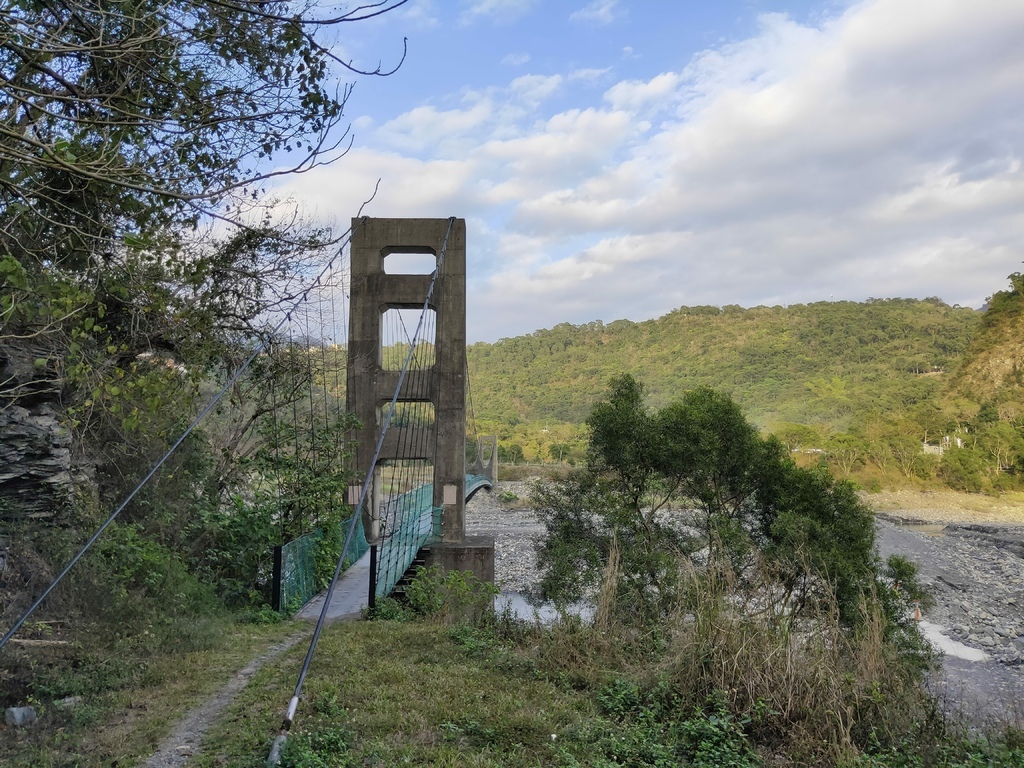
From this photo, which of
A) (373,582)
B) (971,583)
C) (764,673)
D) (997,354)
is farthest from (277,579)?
(997,354)

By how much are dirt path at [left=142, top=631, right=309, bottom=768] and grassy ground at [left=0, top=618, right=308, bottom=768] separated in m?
0.03

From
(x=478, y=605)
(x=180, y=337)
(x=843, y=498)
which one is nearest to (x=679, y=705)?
(x=478, y=605)

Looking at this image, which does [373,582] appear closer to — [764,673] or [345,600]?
[345,600]

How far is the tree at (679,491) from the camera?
791cm

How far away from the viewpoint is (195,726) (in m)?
2.68

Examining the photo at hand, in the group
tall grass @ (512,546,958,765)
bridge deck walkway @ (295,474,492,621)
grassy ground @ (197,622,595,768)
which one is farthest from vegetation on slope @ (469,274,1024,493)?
grassy ground @ (197,622,595,768)

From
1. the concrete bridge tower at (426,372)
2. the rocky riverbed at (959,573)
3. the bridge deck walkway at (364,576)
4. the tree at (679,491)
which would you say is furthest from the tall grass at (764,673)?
the concrete bridge tower at (426,372)

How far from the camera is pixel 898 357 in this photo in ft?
186

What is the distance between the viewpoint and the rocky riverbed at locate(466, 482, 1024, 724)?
9.06 metres

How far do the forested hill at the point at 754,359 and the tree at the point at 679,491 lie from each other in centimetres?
3794

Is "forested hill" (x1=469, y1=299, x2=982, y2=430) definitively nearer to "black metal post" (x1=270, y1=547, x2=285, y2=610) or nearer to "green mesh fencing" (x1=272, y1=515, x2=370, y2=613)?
"green mesh fencing" (x1=272, y1=515, x2=370, y2=613)

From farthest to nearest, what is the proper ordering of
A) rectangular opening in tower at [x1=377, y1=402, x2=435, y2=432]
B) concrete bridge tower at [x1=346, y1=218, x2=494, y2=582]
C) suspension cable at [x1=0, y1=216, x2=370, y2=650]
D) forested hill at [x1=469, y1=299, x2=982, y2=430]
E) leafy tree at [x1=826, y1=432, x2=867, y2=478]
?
forested hill at [x1=469, y1=299, x2=982, y2=430] → leafy tree at [x1=826, y1=432, x2=867, y2=478] → rectangular opening in tower at [x1=377, y1=402, x2=435, y2=432] → concrete bridge tower at [x1=346, y1=218, x2=494, y2=582] → suspension cable at [x1=0, y1=216, x2=370, y2=650]

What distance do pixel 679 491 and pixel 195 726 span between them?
7.09 m

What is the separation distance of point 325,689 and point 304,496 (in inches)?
139
